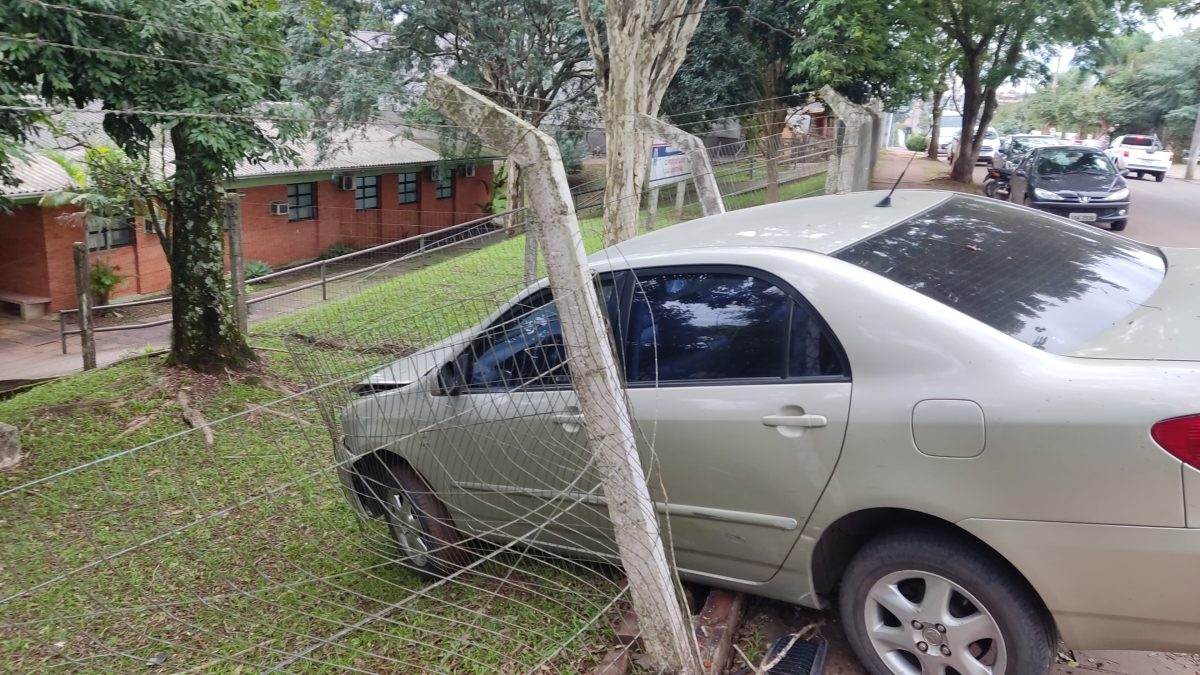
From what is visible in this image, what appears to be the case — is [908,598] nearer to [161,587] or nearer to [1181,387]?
[1181,387]

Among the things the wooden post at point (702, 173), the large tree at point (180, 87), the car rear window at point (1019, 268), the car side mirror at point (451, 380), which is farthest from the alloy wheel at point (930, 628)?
the wooden post at point (702, 173)

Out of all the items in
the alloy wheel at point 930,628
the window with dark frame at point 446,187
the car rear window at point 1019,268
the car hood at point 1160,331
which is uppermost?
the car rear window at point 1019,268

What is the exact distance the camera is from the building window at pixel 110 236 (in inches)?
641

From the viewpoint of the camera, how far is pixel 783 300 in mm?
3014

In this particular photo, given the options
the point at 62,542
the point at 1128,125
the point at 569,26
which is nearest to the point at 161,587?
the point at 62,542

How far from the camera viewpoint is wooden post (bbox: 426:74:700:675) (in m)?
2.46

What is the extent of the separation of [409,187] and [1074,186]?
15.7 m

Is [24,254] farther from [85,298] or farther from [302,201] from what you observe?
[85,298]

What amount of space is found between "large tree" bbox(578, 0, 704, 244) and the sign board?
70 centimetres

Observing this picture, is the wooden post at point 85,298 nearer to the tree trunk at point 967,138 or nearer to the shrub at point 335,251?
the shrub at point 335,251

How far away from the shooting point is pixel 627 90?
24.7ft

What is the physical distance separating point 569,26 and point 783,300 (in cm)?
1681

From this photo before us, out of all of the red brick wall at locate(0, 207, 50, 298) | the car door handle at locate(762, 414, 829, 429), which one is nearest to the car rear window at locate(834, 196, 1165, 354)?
the car door handle at locate(762, 414, 829, 429)

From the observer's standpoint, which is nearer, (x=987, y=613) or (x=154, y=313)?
(x=987, y=613)
